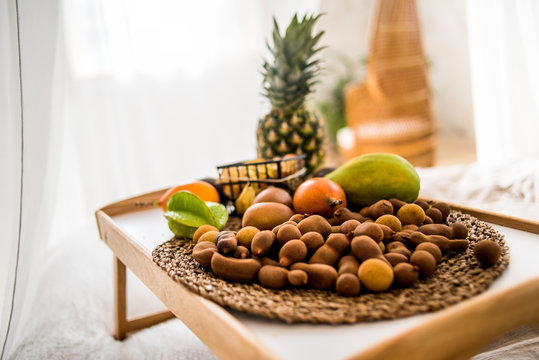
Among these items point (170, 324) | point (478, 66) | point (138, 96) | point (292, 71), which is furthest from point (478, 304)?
point (138, 96)

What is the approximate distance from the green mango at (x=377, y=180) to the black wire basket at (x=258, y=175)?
160 mm

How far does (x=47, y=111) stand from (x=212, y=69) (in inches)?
68.7

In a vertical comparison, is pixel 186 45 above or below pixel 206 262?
above

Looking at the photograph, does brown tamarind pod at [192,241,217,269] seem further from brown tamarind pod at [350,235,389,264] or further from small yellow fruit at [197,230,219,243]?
brown tamarind pod at [350,235,389,264]

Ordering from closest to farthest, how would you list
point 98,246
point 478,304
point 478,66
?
point 478,304, point 98,246, point 478,66

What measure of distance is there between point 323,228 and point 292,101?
0.79 metres

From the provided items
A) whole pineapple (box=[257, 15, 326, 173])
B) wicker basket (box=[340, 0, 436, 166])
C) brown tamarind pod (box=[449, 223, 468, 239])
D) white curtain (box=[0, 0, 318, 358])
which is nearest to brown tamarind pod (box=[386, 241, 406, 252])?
brown tamarind pod (box=[449, 223, 468, 239])

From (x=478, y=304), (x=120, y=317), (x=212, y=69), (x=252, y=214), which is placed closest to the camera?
(x=478, y=304)

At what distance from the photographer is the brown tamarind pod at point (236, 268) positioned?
0.57 metres

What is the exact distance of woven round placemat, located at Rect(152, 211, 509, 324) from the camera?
0.48m

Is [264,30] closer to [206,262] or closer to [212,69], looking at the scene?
[212,69]

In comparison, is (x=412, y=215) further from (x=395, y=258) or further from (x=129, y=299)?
(x=129, y=299)

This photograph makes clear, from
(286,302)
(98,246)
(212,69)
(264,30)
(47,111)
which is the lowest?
(98,246)

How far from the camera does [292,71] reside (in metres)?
1.32
